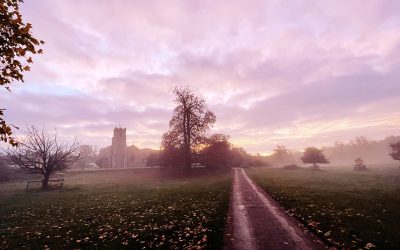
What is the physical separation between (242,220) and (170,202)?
7.88 metres

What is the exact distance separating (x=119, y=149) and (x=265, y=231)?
101479 millimetres

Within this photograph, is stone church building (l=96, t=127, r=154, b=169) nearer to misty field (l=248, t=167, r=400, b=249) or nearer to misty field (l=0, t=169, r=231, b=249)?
misty field (l=0, t=169, r=231, b=249)

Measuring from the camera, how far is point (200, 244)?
967 cm

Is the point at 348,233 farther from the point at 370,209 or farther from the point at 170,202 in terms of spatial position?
the point at 170,202

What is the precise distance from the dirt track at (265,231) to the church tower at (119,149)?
93.8 metres

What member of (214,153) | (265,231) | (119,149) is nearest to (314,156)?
(214,153)

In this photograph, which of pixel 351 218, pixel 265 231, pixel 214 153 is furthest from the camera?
pixel 214 153

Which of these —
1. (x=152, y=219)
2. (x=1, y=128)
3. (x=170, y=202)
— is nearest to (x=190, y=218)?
(x=152, y=219)

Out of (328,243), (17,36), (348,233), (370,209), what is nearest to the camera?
(17,36)

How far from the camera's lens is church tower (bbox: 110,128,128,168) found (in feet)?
336

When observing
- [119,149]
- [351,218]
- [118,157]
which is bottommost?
[351,218]

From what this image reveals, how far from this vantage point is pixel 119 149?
346 ft

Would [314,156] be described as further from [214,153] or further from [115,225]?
[115,225]

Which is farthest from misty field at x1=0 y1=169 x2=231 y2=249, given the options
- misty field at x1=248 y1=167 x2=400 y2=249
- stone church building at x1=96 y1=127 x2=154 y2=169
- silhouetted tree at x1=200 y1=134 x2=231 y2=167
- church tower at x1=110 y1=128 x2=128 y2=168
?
church tower at x1=110 y1=128 x2=128 y2=168
